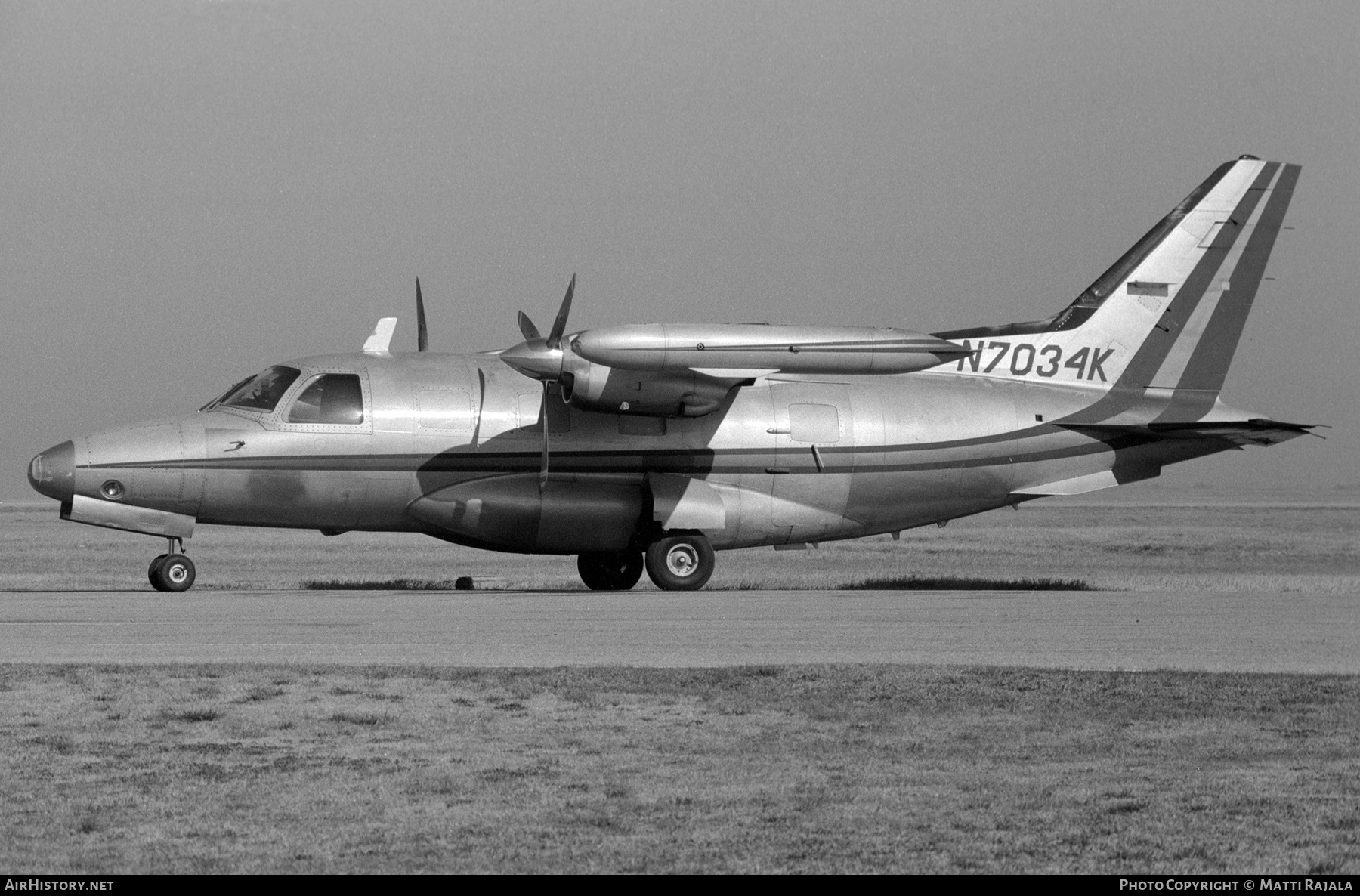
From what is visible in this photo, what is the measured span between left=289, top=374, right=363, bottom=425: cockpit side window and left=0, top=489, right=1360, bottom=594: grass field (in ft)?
22.4

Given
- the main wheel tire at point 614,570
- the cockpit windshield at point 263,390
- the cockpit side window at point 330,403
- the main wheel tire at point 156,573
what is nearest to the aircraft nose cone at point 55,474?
the main wheel tire at point 156,573

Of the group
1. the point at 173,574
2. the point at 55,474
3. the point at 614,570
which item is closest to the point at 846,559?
the point at 614,570

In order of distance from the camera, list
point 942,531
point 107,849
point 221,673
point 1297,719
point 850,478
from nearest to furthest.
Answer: point 107,849
point 1297,719
point 221,673
point 850,478
point 942,531

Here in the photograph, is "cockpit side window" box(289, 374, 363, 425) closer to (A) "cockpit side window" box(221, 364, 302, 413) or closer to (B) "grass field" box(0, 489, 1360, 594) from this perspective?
(A) "cockpit side window" box(221, 364, 302, 413)

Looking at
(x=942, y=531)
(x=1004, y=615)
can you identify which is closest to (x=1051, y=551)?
(x=942, y=531)

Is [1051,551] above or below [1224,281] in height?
below

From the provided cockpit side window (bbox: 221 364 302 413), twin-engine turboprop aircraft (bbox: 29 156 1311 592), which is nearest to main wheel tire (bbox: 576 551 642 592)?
twin-engine turboprop aircraft (bbox: 29 156 1311 592)

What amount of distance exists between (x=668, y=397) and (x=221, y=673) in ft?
38.7

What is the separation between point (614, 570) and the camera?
2673 cm

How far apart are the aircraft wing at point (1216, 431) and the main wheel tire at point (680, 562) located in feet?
22.7

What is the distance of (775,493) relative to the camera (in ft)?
85.4

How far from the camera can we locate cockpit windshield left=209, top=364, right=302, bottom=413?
953 inches

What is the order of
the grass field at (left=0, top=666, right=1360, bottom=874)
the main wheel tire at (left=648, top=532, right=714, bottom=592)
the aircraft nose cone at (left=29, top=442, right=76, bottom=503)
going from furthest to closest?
the main wheel tire at (left=648, top=532, right=714, bottom=592), the aircraft nose cone at (left=29, top=442, right=76, bottom=503), the grass field at (left=0, top=666, right=1360, bottom=874)
